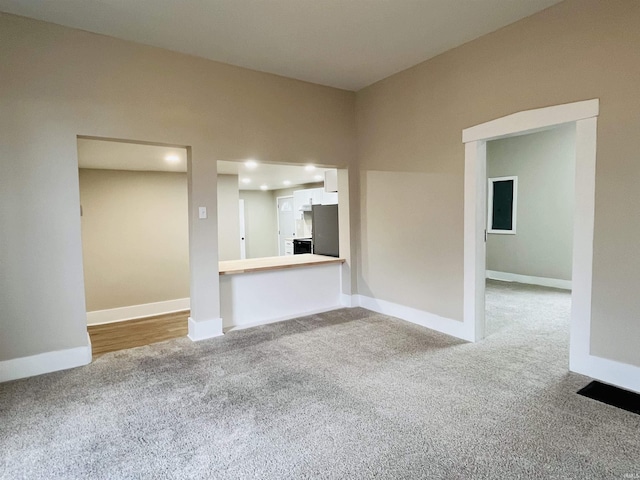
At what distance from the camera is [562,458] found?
6.01ft

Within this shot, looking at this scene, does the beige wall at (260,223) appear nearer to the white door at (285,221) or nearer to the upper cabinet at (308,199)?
the white door at (285,221)

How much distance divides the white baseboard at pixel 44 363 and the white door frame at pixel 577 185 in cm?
360

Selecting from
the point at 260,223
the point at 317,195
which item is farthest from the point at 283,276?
the point at 260,223

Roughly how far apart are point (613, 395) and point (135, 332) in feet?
16.0

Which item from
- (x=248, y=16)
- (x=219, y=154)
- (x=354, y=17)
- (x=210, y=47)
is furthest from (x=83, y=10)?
(x=354, y=17)

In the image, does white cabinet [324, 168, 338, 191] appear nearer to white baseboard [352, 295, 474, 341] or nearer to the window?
white baseboard [352, 295, 474, 341]

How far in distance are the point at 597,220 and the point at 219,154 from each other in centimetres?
333

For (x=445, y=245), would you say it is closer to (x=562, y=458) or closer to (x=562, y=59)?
Result: (x=562, y=59)

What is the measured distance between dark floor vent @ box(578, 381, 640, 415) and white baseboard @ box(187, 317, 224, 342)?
3143 millimetres

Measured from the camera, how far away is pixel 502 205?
688 cm

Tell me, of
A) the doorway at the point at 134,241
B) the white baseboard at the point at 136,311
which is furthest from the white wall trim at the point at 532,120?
the white baseboard at the point at 136,311

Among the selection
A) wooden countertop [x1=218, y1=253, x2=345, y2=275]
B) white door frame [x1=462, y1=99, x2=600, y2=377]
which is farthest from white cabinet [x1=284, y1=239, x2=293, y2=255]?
white door frame [x1=462, y1=99, x2=600, y2=377]

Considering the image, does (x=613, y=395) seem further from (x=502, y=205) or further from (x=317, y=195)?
(x=317, y=195)

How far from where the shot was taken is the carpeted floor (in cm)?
182
